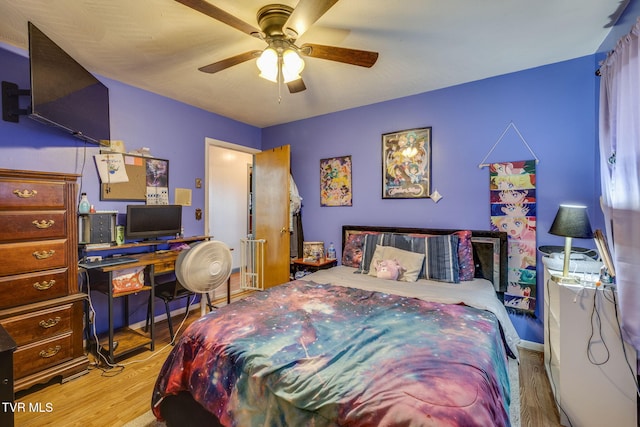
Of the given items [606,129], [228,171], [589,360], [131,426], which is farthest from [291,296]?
[228,171]

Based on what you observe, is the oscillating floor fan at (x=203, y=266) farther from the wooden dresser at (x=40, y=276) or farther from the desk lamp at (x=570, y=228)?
the desk lamp at (x=570, y=228)

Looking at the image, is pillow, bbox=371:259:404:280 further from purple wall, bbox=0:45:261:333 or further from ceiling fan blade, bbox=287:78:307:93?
purple wall, bbox=0:45:261:333

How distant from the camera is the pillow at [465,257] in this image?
2521 millimetres

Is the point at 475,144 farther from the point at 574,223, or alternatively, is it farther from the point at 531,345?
the point at 531,345

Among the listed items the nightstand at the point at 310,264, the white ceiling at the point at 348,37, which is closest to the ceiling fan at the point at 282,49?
the white ceiling at the point at 348,37

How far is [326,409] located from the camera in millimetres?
987

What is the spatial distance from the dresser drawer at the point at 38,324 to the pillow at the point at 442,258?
9.51 feet

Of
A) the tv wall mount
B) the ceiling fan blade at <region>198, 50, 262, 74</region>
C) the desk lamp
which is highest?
the ceiling fan blade at <region>198, 50, 262, 74</region>

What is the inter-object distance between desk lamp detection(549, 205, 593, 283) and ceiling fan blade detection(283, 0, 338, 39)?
193cm

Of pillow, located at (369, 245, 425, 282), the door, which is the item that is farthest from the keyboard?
pillow, located at (369, 245, 425, 282)

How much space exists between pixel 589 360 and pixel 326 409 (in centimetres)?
165

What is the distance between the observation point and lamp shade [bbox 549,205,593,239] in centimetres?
179

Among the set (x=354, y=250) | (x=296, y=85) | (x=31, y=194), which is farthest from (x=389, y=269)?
(x=31, y=194)

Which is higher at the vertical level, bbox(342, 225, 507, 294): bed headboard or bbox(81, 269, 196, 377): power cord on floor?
bbox(342, 225, 507, 294): bed headboard
